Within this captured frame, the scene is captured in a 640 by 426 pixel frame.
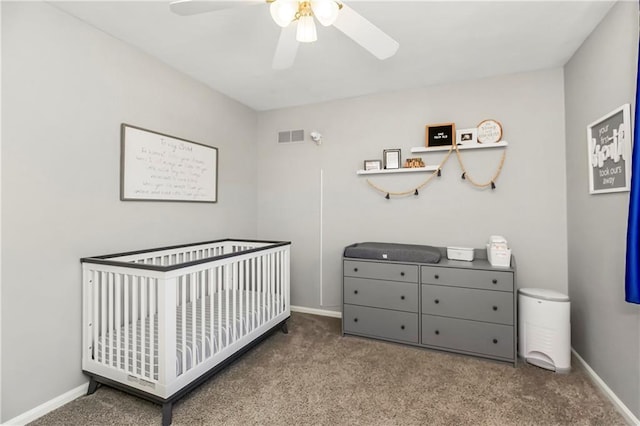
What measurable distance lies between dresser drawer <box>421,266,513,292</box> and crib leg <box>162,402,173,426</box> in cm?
194

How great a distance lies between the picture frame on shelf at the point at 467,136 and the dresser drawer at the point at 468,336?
5.12ft

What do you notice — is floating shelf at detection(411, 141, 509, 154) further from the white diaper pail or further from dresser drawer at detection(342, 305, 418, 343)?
dresser drawer at detection(342, 305, 418, 343)

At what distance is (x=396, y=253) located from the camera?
2568mm

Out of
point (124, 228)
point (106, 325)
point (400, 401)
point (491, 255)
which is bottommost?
point (400, 401)

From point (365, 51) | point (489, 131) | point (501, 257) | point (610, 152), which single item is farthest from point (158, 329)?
point (489, 131)

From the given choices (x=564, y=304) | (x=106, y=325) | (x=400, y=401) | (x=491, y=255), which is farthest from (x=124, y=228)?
(x=564, y=304)

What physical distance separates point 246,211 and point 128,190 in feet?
4.70

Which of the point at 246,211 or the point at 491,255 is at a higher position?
the point at 246,211

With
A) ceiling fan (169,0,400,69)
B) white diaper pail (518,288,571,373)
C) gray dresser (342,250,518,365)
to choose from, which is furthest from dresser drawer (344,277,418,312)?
ceiling fan (169,0,400,69)

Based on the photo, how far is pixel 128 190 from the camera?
2174 mm

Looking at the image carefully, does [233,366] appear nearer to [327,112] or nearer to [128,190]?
[128,190]

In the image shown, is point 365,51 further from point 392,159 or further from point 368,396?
point 368,396

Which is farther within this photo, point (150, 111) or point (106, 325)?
point (150, 111)

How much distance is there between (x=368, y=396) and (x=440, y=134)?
2.28 meters
